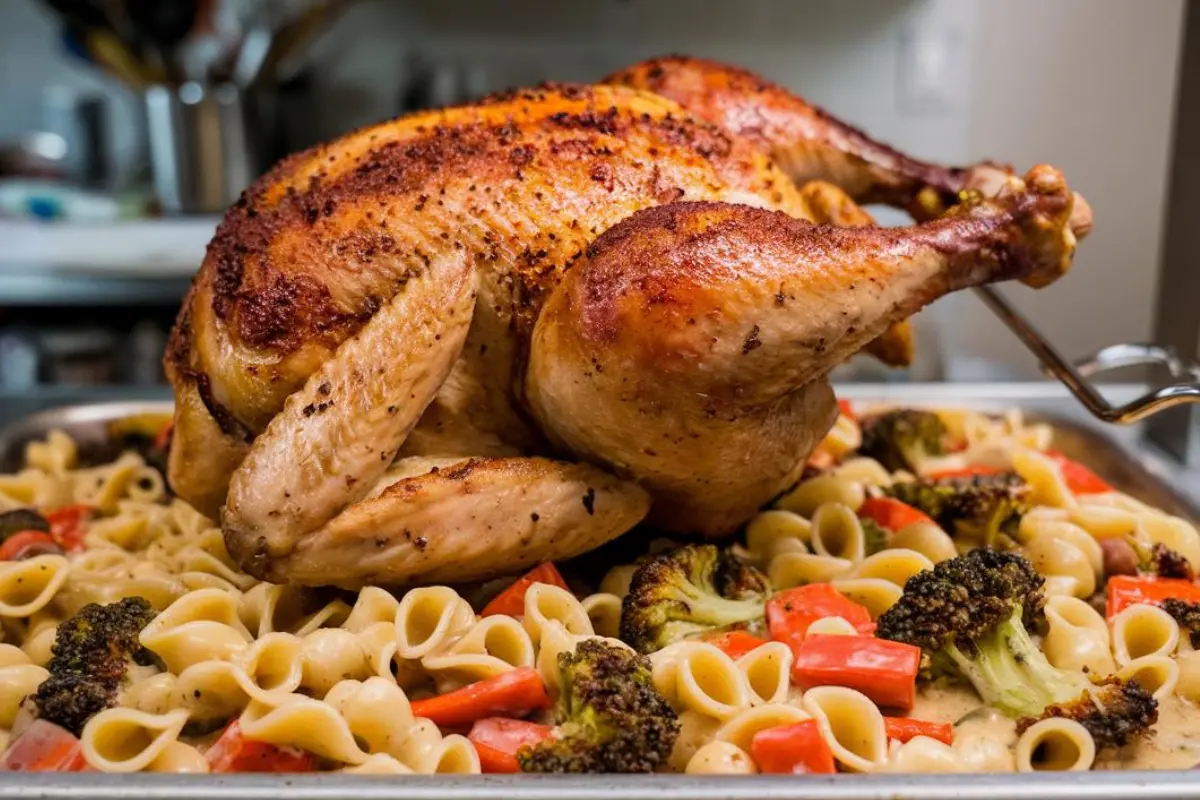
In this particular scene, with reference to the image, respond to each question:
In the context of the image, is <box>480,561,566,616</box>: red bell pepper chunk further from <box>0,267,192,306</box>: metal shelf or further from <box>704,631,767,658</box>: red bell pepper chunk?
<box>0,267,192,306</box>: metal shelf

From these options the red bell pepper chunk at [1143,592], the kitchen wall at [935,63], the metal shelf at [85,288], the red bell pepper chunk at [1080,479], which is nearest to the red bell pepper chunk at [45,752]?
the red bell pepper chunk at [1143,592]

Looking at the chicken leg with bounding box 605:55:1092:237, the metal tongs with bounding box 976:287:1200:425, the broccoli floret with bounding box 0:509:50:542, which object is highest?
the chicken leg with bounding box 605:55:1092:237

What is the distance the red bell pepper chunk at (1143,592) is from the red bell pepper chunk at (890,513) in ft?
1.59

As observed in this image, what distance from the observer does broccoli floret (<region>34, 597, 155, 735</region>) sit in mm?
1901

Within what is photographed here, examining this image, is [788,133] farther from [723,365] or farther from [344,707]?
[344,707]

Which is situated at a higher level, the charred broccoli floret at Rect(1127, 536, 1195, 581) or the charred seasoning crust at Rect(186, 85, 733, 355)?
the charred seasoning crust at Rect(186, 85, 733, 355)

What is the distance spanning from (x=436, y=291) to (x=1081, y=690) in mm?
1644

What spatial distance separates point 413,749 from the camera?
187 centimetres

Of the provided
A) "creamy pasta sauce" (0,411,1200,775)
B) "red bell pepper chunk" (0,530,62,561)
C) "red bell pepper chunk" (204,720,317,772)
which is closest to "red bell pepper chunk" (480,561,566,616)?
"creamy pasta sauce" (0,411,1200,775)

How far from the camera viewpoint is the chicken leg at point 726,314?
6.91 ft

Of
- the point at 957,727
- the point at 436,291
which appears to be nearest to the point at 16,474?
the point at 436,291

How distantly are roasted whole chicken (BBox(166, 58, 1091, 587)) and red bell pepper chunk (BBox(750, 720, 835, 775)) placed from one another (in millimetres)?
688

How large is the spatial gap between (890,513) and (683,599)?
831 mm

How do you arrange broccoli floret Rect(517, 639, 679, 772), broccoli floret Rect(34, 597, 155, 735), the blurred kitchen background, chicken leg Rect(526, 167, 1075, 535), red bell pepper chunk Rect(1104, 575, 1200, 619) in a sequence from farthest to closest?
the blurred kitchen background → red bell pepper chunk Rect(1104, 575, 1200, 619) → chicken leg Rect(526, 167, 1075, 535) → broccoli floret Rect(34, 597, 155, 735) → broccoli floret Rect(517, 639, 679, 772)
